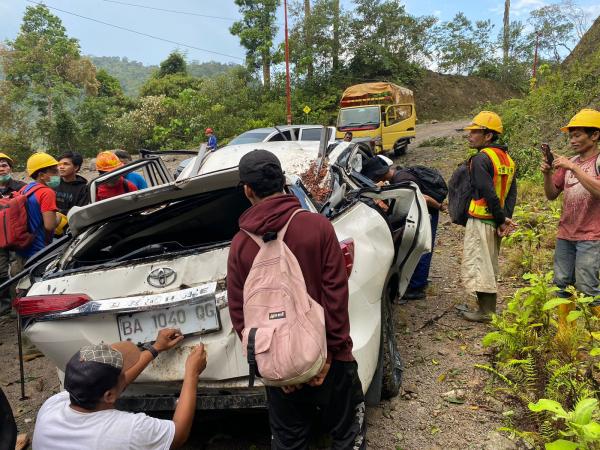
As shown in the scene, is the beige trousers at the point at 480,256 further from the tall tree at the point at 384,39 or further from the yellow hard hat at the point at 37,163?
the tall tree at the point at 384,39

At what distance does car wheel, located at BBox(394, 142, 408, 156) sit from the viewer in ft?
54.1

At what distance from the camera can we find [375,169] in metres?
5.21

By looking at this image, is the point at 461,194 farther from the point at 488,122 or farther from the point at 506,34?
the point at 506,34

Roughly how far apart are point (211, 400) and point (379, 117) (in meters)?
14.4

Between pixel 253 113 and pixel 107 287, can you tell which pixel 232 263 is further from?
pixel 253 113

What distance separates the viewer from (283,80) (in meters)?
28.9

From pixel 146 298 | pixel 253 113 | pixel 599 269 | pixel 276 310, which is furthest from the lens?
pixel 253 113

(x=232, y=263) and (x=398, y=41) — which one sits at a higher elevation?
(x=398, y=41)

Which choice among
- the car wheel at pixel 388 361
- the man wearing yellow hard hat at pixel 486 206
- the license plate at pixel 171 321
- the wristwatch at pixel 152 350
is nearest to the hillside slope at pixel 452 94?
the man wearing yellow hard hat at pixel 486 206

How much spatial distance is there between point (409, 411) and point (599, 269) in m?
1.80

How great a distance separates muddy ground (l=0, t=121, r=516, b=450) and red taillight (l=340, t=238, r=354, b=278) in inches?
44.2

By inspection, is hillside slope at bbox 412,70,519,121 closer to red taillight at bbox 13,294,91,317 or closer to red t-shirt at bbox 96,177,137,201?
red t-shirt at bbox 96,177,137,201

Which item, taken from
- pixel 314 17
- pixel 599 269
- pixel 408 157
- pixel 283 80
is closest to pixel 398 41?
pixel 314 17

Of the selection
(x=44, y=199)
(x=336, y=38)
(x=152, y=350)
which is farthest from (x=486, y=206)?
(x=336, y=38)
